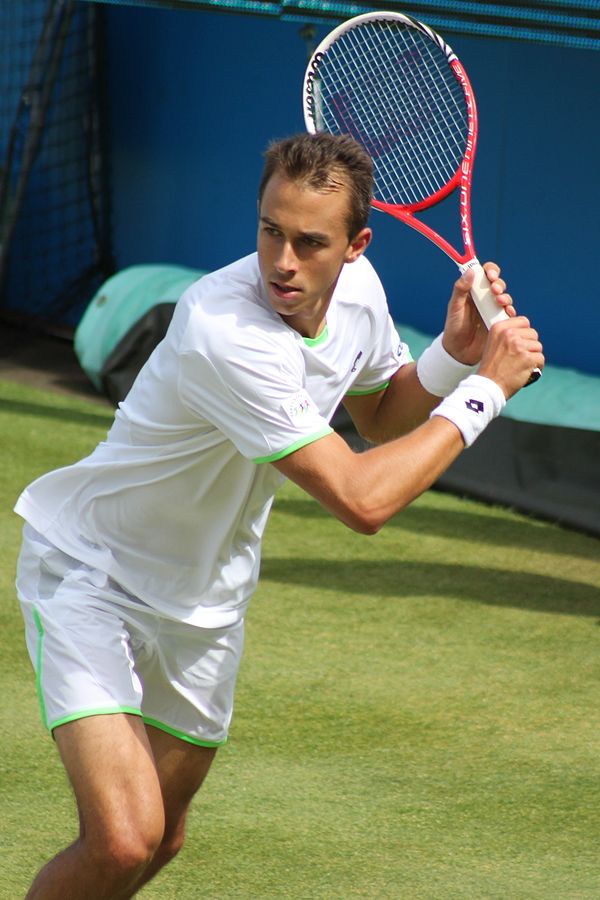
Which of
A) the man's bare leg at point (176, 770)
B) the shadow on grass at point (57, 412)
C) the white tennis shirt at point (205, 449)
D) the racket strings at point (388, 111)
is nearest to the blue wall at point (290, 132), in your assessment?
the shadow on grass at point (57, 412)

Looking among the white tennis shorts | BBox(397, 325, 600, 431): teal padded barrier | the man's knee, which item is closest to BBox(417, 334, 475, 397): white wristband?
the white tennis shorts

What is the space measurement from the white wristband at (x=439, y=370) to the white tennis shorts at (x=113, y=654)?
789mm

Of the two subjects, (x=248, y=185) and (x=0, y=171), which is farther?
(x=0, y=171)

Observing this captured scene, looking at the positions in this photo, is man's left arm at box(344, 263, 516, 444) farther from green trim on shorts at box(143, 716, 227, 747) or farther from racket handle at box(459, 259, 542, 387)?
green trim on shorts at box(143, 716, 227, 747)

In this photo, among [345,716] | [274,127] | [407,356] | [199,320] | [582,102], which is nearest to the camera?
[199,320]

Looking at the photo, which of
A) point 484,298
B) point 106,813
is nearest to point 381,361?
point 484,298

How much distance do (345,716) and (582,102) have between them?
419 cm

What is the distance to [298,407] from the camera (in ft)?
9.83

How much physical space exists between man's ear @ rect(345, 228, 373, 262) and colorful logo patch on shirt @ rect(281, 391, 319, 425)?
367 millimetres

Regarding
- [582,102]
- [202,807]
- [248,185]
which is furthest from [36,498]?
[248,185]

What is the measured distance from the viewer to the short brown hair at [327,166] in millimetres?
3029

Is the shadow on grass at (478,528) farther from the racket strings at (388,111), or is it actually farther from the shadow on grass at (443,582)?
the racket strings at (388,111)

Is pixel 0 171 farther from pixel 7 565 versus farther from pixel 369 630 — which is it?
pixel 369 630

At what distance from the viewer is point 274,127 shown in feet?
30.4
